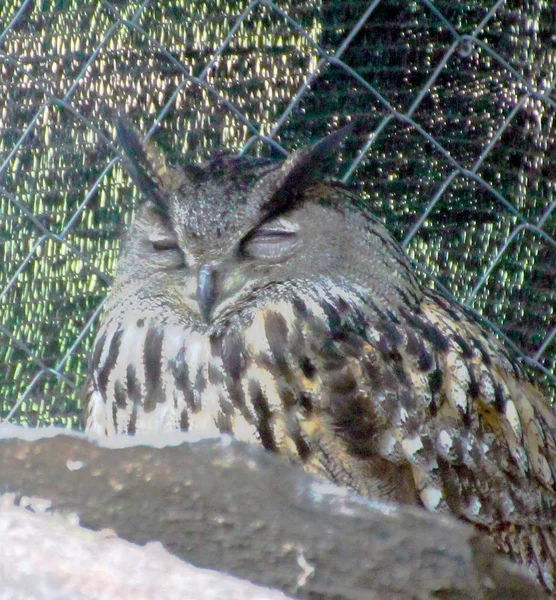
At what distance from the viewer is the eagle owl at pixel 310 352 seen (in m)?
1.29

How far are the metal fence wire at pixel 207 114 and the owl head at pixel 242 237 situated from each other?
25cm

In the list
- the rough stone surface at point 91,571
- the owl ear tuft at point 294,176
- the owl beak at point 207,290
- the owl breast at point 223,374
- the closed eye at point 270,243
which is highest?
the owl ear tuft at point 294,176

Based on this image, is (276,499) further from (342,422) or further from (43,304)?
(43,304)

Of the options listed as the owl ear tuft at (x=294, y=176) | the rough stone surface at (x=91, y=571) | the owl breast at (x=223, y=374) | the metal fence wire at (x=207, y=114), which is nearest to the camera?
the rough stone surface at (x=91, y=571)

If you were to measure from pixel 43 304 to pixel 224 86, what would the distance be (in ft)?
1.76

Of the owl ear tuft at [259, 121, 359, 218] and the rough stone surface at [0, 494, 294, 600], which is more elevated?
the owl ear tuft at [259, 121, 359, 218]

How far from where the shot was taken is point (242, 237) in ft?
4.53

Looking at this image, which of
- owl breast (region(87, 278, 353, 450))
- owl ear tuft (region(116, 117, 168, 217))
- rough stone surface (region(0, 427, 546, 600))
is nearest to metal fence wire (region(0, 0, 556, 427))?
owl ear tuft (region(116, 117, 168, 217))

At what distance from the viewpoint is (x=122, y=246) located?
1.57 metres

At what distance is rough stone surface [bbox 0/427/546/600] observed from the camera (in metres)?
0.73

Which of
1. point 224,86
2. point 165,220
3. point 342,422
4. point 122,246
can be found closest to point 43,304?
point 122,246

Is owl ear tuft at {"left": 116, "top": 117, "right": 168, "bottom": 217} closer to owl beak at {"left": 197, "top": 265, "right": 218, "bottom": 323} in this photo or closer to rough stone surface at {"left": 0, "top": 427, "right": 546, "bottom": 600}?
owl beak at {"left": 197, "top": 265, "right": 218, "bottom": 323}

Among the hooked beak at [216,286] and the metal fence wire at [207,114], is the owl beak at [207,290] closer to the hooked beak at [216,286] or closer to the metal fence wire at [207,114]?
the hooked beak at [216,286]

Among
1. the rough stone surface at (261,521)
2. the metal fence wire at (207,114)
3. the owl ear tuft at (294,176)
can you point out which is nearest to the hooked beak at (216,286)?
the owl ear tuft at (294,176)
